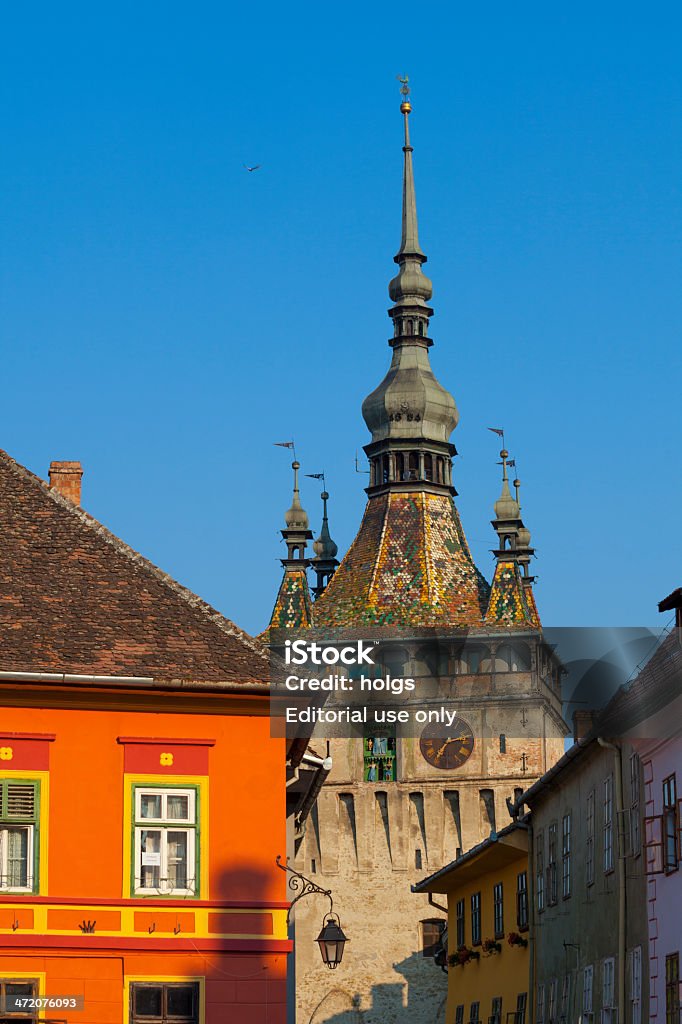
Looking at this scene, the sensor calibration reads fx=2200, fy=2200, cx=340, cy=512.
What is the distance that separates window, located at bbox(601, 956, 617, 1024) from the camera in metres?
30.7

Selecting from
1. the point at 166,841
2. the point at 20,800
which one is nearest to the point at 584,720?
the point at 166,841

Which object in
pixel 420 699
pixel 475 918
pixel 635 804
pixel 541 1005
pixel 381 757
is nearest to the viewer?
pixel 635 804

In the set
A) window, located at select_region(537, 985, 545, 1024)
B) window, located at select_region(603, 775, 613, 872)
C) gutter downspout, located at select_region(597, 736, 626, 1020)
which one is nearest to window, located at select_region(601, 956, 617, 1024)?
gutter downspout, located at select_region(597, 736, 626, 1020)

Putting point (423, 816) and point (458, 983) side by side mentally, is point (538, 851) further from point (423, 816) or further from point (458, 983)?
point (423, 816)

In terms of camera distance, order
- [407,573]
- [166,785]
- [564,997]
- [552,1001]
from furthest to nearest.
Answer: [407,573]
[552,1001]
[564,997]
[166,785]

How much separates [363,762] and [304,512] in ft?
56.7

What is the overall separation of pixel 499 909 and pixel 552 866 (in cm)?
588

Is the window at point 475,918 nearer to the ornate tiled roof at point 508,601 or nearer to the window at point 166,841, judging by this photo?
the window at point 166,841

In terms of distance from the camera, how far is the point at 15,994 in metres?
23.5

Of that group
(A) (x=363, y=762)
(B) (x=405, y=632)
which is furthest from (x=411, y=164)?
(A) (x=363, y=762)

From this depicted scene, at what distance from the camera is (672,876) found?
26844mm

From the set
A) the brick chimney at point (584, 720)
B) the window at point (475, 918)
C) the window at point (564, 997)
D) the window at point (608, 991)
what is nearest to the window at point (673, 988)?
the window at point (608, 991)

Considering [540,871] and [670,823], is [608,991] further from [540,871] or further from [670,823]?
[540,871]

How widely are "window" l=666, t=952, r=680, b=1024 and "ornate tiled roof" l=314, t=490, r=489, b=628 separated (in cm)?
5988
